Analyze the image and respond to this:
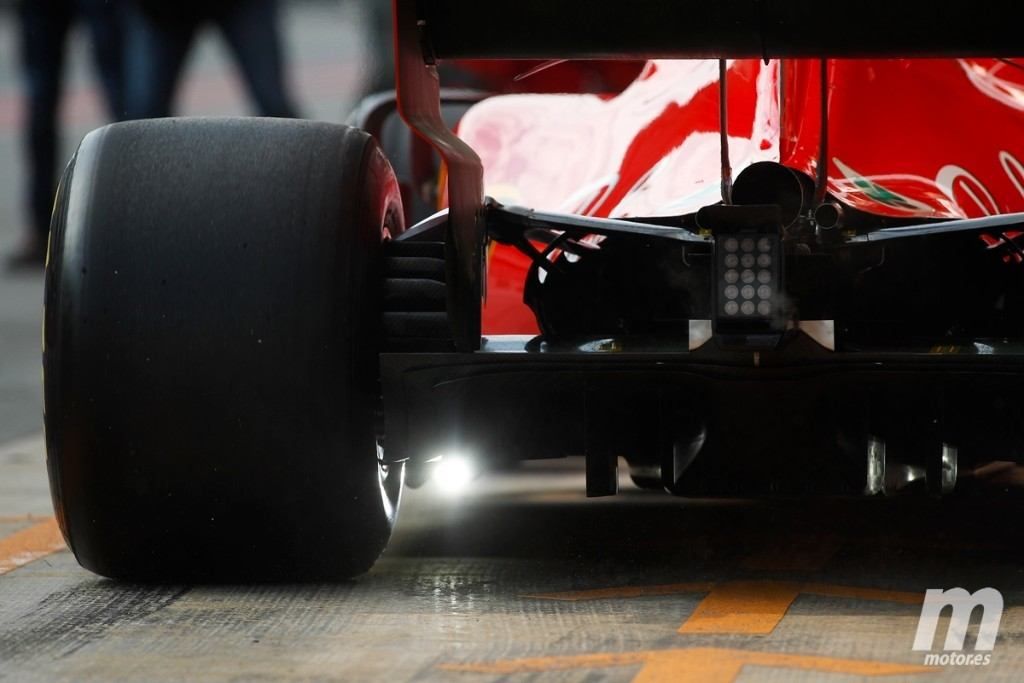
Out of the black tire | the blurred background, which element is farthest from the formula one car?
the blurred background

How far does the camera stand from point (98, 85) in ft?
34.5

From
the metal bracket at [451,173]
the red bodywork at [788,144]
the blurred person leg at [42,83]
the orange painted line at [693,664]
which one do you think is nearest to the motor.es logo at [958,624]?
the orange painted line at [693,664]

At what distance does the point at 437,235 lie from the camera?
4.23 meters

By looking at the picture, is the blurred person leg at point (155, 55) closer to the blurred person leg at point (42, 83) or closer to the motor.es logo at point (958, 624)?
the blurred person leg at point (42, 83)

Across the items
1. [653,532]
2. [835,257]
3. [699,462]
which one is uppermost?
[835,257]

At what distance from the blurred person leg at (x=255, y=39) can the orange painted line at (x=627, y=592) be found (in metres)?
5.27

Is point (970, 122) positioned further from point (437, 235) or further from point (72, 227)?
point (72, 227)

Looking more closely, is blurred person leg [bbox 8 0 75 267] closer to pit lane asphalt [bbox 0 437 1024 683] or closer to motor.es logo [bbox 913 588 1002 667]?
pit lane asphalt [bbox 0 437 1024 683]

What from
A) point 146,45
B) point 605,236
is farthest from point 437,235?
point 146,45

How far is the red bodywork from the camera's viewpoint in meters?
4.30

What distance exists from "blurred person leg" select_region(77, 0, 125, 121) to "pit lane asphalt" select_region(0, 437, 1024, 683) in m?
5.21

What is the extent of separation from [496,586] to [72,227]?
1096mm

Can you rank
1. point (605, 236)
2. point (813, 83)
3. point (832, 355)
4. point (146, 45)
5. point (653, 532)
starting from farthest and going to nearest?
point (146, 45) → point (653, 532) → point (813, 83) → point (605, 236) → point (832, 355)

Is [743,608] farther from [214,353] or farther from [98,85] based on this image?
[98,85]
